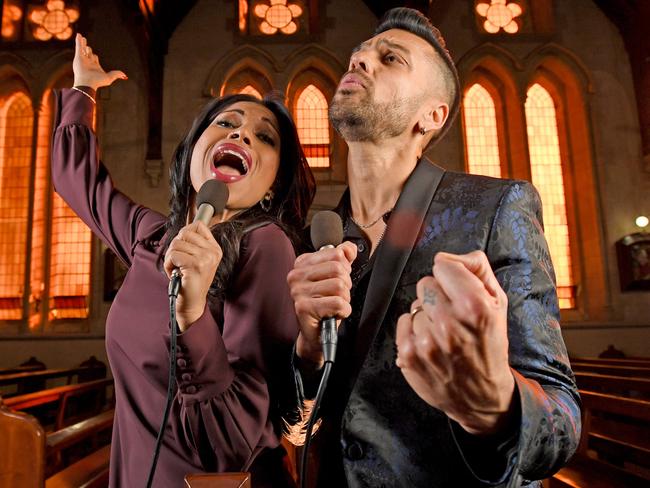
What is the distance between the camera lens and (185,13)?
862 cm

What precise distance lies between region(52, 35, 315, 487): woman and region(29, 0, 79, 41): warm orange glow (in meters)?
8.83

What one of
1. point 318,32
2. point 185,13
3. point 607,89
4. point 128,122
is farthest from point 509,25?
point 128,122

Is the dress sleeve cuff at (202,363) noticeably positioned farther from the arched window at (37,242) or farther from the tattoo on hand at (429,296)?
the arched window at (37,242)

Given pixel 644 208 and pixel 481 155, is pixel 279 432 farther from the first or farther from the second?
pixel 644 208

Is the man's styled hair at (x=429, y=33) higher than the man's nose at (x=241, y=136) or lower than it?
higher

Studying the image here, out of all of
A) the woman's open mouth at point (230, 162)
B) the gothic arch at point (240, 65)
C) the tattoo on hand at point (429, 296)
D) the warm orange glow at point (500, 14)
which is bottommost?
the tattoo on hand at point (429, 296)

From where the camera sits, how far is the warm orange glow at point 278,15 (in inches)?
348

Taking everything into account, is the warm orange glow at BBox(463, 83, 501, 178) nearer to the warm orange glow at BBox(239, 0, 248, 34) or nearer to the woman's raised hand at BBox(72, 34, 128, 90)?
the warm orange glow at BBox(239, 0, 248, 34)

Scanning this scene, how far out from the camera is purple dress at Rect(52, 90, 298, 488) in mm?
951

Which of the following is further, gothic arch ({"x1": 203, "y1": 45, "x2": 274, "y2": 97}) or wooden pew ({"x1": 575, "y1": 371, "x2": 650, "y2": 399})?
gothic arch ({"x1": 203, "y1": 45, "x2": 274, "y2": 97})

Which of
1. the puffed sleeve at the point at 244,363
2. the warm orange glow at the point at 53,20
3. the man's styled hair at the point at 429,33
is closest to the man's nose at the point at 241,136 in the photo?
the puffed sleeve at the point at 244,363

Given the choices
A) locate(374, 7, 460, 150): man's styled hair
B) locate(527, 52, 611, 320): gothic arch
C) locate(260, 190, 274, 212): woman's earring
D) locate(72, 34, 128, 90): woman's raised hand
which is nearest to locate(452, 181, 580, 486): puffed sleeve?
locate(374, 7, 460, 150): man's styled hair

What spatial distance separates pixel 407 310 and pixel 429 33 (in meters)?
0.71

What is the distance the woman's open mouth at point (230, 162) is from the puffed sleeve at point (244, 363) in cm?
15
